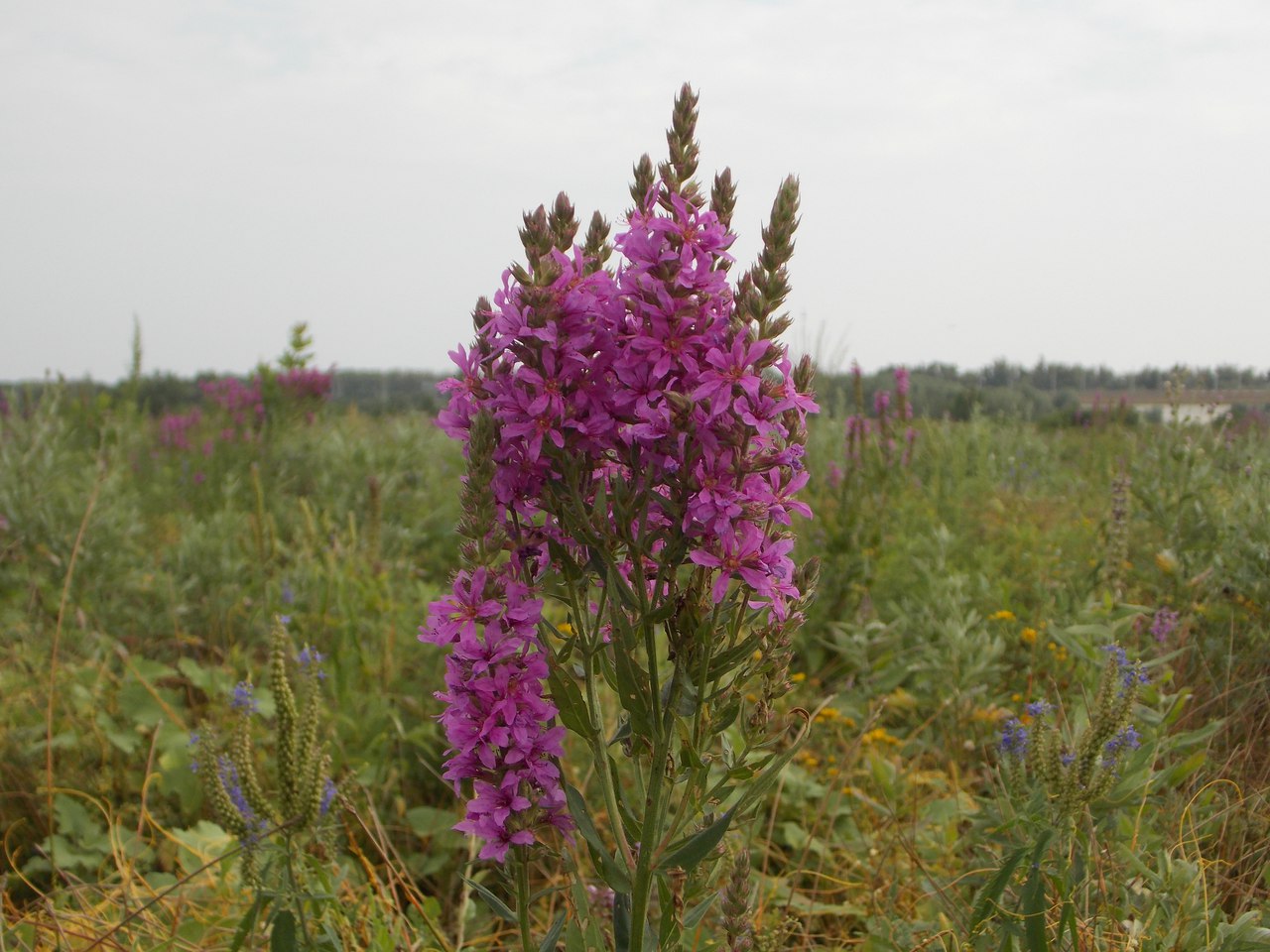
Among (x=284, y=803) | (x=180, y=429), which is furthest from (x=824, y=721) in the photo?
(x=180, y=429)

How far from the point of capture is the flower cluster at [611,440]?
4.65 feet

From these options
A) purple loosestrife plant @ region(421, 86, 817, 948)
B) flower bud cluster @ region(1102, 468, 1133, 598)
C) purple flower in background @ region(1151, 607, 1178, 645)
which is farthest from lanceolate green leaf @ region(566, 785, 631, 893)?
flower bud cluster @ region(1102, 468, 1133, 598)

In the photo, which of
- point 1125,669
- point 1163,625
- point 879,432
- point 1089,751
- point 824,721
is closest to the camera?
point 1089,751

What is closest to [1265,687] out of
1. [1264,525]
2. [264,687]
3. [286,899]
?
[1264,525]

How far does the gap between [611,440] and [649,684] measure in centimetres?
41

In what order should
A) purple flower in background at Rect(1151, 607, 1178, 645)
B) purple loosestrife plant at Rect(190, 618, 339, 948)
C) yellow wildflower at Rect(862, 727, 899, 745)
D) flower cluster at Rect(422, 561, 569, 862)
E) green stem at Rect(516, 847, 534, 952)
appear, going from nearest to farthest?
flower cluster at Rect(422, 561, 569, 862)
green stem at Rect(516, 847, 534, 952)
purple loosestrife plant at Rect(190, 618, 339, 948)
purple flower in background at Rect(1151, 607, 1178, 645)
yellow wildflower at Rect(862, 727, 899, 745)

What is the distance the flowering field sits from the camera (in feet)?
4.81

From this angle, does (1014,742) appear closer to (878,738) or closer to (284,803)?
(878,738)

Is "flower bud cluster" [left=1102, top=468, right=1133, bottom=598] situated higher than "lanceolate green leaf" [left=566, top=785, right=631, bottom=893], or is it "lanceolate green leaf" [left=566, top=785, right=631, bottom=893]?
"flower bud cluster" [left=1102, top=468, right=1133, bottom=598]

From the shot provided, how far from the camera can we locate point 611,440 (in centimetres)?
147

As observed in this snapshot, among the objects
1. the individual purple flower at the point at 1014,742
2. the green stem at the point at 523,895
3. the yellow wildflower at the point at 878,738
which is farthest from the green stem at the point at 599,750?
the yellow wildflower at the point at 878,738

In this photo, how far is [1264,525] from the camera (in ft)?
11.8

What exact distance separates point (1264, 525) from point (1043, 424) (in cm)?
1158

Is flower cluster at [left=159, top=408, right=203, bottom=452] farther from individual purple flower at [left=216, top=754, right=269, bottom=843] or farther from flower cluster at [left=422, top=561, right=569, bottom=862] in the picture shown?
flower cluster at [left=422, top=561, right=569, bottom=862]
